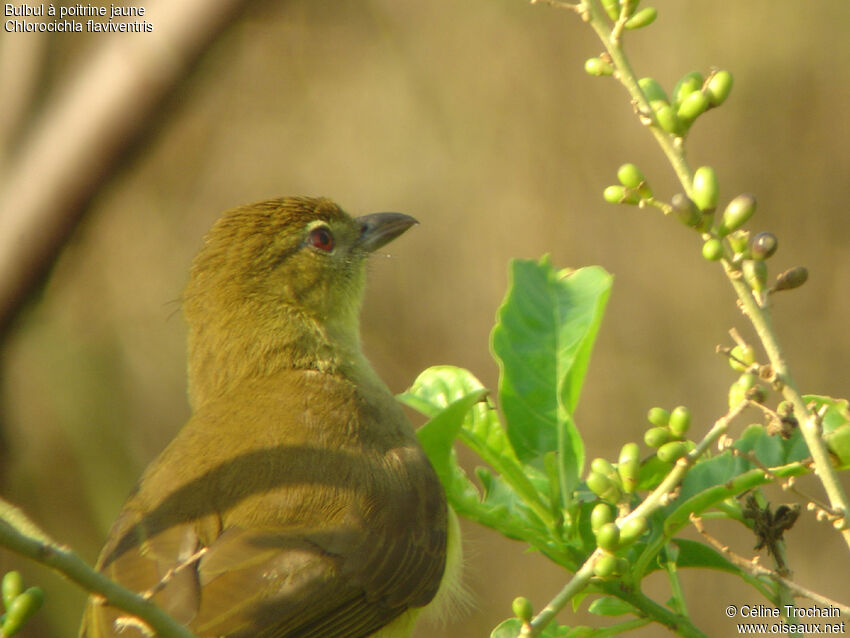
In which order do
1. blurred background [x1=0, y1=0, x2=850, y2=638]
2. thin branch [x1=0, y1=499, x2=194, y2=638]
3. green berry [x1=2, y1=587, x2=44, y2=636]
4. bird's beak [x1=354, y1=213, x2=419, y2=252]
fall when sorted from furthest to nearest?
blurred background [x1=0, y1=0, x2=850, y2=638], bird's beak [x1=354, y1=213, x2=419, y2=252], green berry [x1=2, y1=587, x2=44, y2=636], thin branch [x1=0, y1=499, x2=194, y2=638]

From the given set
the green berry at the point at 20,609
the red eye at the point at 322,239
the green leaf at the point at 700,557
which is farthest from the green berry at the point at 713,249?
the red eye at the point at 322,239

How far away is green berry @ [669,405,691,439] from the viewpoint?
1.87 meters

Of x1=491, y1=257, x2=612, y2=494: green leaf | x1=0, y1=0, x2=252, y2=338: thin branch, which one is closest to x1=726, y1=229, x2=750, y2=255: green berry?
x1=491, y1=257, x2=612, y2=494: green leaf

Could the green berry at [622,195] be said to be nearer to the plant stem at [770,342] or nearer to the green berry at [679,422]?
the plant stem at [770,342]

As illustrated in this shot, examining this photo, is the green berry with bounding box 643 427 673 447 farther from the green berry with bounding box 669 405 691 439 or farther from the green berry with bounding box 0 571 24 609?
the green berry with bounding box 0 571 24 609

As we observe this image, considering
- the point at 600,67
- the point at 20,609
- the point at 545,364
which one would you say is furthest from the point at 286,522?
the point at 600,67

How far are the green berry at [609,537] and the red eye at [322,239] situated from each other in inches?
102

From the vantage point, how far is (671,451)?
6.18ft

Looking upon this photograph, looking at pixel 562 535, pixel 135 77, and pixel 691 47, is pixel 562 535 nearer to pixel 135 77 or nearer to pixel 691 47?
pixel 135 77

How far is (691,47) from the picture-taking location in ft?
26.1

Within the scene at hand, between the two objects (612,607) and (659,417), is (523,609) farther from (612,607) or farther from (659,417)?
(612,607)

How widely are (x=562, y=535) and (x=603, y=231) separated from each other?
246 inches

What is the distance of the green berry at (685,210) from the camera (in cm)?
177

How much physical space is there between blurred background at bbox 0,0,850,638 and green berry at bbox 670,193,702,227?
585 cm
